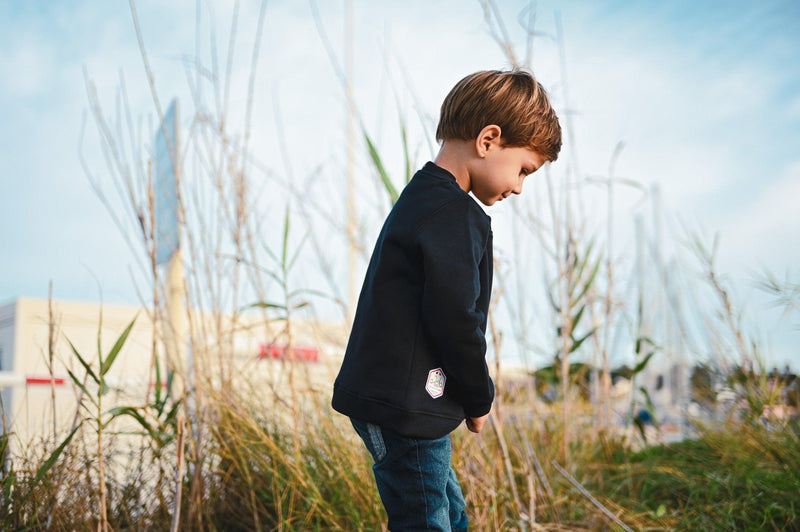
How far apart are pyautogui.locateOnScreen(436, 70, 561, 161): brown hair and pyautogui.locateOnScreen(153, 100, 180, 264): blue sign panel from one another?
123 centimetres

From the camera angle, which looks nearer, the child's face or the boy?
the boy

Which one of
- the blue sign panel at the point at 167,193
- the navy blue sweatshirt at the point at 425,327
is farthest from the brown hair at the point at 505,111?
the blue sign panel at the point at 167,193

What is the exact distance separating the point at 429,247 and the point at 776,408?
223cm

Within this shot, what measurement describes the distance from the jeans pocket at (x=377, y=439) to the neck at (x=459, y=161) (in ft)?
1.62

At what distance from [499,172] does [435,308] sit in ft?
1.02

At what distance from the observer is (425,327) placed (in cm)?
122

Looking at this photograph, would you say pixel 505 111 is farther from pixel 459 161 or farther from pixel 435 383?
pixel 435 383

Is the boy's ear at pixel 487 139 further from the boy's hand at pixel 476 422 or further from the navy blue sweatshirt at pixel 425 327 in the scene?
the boy's hand at pixel 476 422

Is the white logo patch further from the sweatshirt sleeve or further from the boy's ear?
the boy's ear

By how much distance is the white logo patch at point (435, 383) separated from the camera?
1.21 metres

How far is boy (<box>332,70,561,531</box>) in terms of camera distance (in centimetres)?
119

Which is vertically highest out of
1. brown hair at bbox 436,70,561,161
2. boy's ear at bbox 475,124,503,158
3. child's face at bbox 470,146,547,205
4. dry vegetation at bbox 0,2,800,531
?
brown hair at bbox 436,70,561,161

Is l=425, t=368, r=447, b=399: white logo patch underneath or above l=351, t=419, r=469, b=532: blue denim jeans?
above

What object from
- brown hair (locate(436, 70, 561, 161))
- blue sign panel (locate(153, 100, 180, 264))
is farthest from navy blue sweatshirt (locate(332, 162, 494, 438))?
blue sign panel (locate(153, 100, 180, 264))
